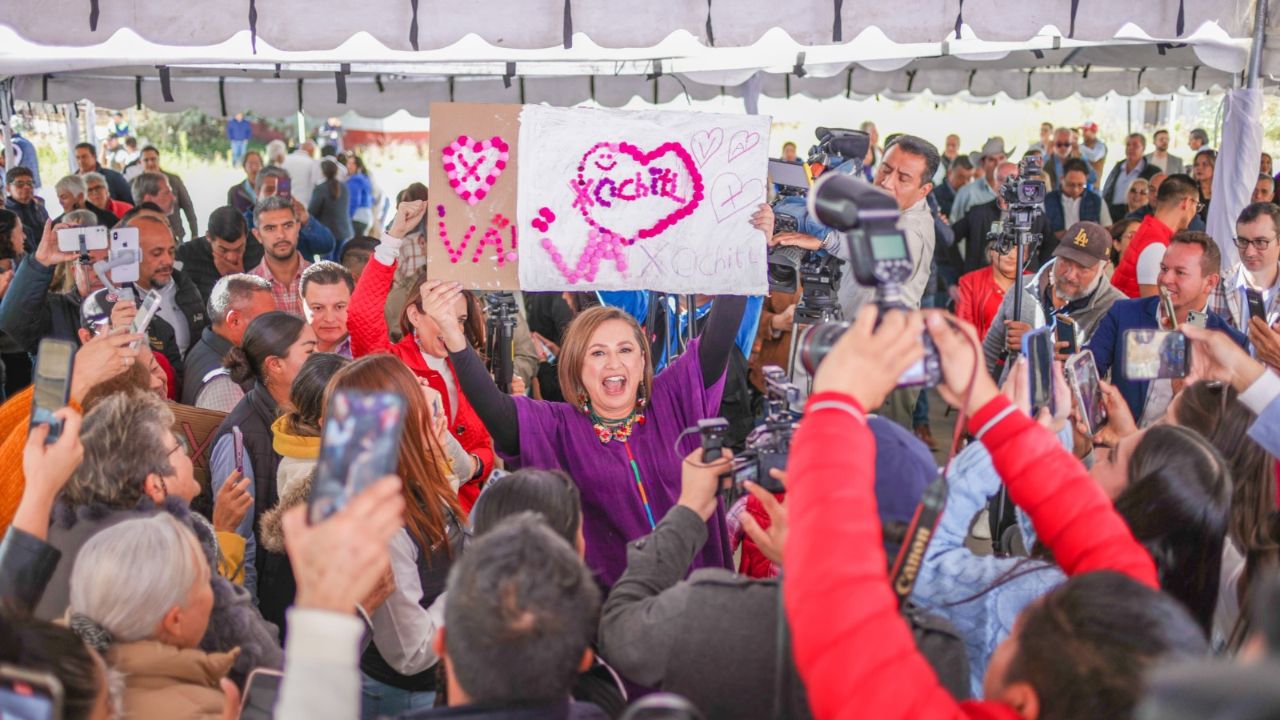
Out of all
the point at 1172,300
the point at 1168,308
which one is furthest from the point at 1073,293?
the point at 1168,308

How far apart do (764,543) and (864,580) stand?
0.69 meters

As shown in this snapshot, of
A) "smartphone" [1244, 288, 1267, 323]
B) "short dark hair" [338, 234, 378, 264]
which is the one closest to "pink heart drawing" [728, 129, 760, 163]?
"smartphone" [1244, 288, 1267, 323]

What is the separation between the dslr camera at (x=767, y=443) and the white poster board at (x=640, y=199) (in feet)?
3.03

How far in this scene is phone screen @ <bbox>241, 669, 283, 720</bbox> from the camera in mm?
1713

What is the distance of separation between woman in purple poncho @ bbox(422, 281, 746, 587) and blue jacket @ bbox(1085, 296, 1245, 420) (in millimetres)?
1772

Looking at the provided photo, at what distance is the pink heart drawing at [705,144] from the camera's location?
2.96 metres

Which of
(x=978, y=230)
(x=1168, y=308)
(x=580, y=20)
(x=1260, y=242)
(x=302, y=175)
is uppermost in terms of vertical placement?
(x=580, y=20)

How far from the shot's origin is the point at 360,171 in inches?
523

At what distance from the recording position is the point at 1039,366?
221 centimetres

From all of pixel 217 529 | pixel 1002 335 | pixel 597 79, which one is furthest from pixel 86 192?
pixel 1002 335

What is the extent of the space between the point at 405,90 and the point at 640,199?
21.1ft

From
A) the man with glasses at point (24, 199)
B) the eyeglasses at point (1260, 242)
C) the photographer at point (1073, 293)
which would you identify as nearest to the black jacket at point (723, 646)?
the photographer at point (1073, 293)

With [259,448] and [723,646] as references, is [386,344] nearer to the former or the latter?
[259,448]

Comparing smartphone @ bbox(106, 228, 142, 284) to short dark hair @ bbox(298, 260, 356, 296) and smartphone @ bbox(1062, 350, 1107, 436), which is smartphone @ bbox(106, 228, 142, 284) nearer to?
short dark hair @ bbox(298, 260, 356, 296)
